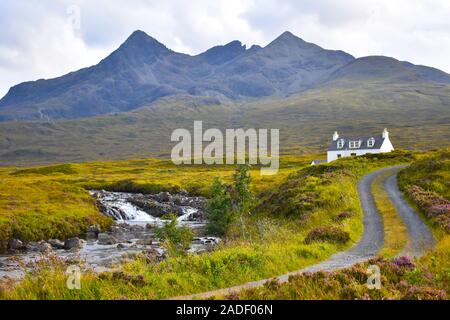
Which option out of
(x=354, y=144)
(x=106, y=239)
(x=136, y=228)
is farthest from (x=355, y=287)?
(x=354, y=144)

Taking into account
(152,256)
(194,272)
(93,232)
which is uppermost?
(194,272)

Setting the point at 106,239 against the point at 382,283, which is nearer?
the point at 382,283

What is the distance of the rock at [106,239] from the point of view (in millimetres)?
50997

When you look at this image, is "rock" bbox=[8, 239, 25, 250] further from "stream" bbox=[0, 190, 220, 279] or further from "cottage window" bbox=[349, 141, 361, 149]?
"cottage window" bbox=[349, 141, 361, 149]

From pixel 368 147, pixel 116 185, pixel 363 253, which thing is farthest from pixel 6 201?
pixel 368 147

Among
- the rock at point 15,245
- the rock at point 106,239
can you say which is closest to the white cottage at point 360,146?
the rock at point 106,239

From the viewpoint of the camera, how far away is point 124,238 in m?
54.3

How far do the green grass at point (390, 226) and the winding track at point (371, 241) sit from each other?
1.06 feet

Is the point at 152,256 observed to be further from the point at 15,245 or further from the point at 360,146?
the point at 360,146

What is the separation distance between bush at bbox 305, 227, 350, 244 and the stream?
964 centimetres

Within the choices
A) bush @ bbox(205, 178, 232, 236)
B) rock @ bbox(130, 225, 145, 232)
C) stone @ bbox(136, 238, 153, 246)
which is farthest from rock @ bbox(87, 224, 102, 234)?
bush @ bbox(205, 178, 232, 236)

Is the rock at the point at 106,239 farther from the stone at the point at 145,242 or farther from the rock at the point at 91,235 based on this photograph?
the stone at the point at 145,242

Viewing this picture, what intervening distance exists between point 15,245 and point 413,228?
125ft
